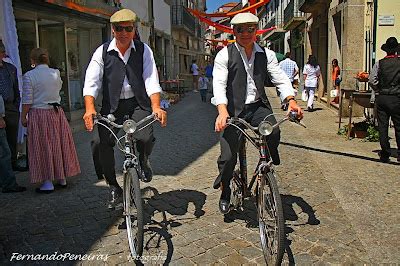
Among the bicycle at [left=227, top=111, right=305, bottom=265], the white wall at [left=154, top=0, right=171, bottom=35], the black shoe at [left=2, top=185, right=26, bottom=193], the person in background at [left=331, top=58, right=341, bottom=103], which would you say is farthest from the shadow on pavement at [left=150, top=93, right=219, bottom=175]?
the white wall at [left=154, top=0, right=171, bottom=35]

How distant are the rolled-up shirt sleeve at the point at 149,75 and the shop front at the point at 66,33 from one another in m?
4.84

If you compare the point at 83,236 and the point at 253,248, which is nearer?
the point at 253,248

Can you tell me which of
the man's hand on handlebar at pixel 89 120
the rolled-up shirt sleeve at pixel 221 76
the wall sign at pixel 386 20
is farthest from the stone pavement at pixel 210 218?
the wall sign at pixel 386 20

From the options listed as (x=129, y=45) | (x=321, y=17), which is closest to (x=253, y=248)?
(x=129, y=45)

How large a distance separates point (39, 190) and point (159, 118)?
2607 millimetres

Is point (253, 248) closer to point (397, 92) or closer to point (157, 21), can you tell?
point (397, 92)

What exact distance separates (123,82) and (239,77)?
112 centimetres

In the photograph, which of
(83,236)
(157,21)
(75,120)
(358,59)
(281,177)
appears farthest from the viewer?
(157,21)

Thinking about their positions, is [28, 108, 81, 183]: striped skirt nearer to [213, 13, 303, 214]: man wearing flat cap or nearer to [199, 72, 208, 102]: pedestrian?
[213, 13, 303, 214]: man wearing flat cap

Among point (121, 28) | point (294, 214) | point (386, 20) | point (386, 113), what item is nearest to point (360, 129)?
point (386, 113)

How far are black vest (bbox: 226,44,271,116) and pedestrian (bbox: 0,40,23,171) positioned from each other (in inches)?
136

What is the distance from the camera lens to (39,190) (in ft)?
18.6

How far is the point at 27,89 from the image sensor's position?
548 cm

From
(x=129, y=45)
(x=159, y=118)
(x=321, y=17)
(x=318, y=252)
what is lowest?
(x=318, y=252)
